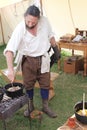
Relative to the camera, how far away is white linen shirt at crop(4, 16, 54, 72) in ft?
9.26

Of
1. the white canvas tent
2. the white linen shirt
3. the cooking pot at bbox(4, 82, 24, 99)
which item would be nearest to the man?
the white linen shirt

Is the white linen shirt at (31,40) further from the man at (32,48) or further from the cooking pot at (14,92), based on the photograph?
the cooking pot at (14,92)

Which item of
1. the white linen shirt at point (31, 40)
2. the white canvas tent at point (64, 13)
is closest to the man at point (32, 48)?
the white linen shirt at point (31, 40)

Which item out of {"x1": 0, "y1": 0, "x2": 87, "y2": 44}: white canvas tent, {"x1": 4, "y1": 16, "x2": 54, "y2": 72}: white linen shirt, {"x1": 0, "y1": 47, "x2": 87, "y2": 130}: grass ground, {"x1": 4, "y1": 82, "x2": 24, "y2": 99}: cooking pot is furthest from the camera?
{"x1": 0, "y1": 0, "x2": 87, "y2": 44}: white canvas tent

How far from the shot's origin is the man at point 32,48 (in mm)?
2766

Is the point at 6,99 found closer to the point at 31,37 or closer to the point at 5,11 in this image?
the point at 31,37

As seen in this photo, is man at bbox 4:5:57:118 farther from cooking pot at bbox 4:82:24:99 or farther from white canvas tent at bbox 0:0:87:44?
white canvas tent at bbox 0:0:87:44

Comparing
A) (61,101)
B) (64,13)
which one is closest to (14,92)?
(61,101)

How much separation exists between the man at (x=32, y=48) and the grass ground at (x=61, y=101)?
0.12m

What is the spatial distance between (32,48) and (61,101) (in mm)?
1069

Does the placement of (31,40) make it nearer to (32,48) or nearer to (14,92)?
(32,48)

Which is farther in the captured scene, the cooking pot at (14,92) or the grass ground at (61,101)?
the grass ground at (61,101)

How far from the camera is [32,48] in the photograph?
2938mm

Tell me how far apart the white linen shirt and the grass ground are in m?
0.81
